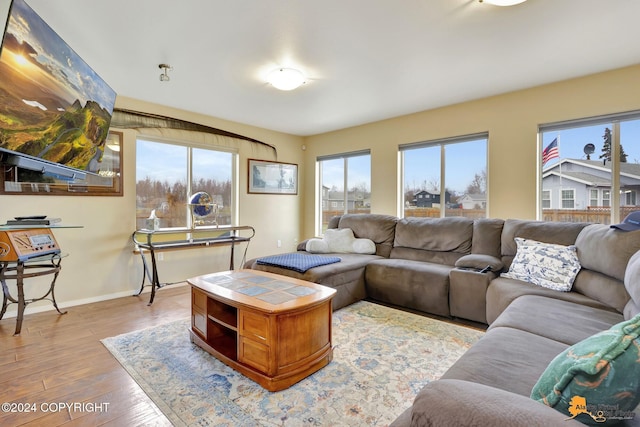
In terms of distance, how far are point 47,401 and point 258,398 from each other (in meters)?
1.21

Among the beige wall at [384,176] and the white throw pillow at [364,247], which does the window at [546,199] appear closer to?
the beige wall at [384,176]

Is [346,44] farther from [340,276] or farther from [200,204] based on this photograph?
[200,204]

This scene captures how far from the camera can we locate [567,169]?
3248 millimetres

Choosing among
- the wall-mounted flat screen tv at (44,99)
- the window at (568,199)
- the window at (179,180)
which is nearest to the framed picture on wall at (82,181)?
the window at (179,180)

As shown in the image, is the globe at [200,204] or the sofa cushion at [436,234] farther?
the globe at [200,204]

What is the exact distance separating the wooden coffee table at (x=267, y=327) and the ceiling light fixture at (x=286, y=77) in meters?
1.98

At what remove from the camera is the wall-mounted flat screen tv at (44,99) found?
1.59 metres

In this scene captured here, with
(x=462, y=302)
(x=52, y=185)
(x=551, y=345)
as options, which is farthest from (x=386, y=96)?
(x=52, y=185)

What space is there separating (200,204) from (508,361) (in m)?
3.71

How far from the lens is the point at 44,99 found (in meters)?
1.88

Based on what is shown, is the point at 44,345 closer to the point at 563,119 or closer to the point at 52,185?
the point at 52,185

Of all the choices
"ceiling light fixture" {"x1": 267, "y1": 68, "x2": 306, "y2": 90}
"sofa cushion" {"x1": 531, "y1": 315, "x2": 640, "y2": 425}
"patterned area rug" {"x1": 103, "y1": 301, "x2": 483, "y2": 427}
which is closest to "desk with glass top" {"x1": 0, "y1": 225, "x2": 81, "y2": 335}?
"patterned area rug" {"x1": 103, "y1": 301, "x2": 483, "y2": 427}

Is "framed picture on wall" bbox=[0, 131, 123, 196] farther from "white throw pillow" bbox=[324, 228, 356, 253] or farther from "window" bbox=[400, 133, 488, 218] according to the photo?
"window" bbox=[400, 133, 488, 218]

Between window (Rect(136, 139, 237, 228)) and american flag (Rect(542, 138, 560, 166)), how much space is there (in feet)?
13.7
